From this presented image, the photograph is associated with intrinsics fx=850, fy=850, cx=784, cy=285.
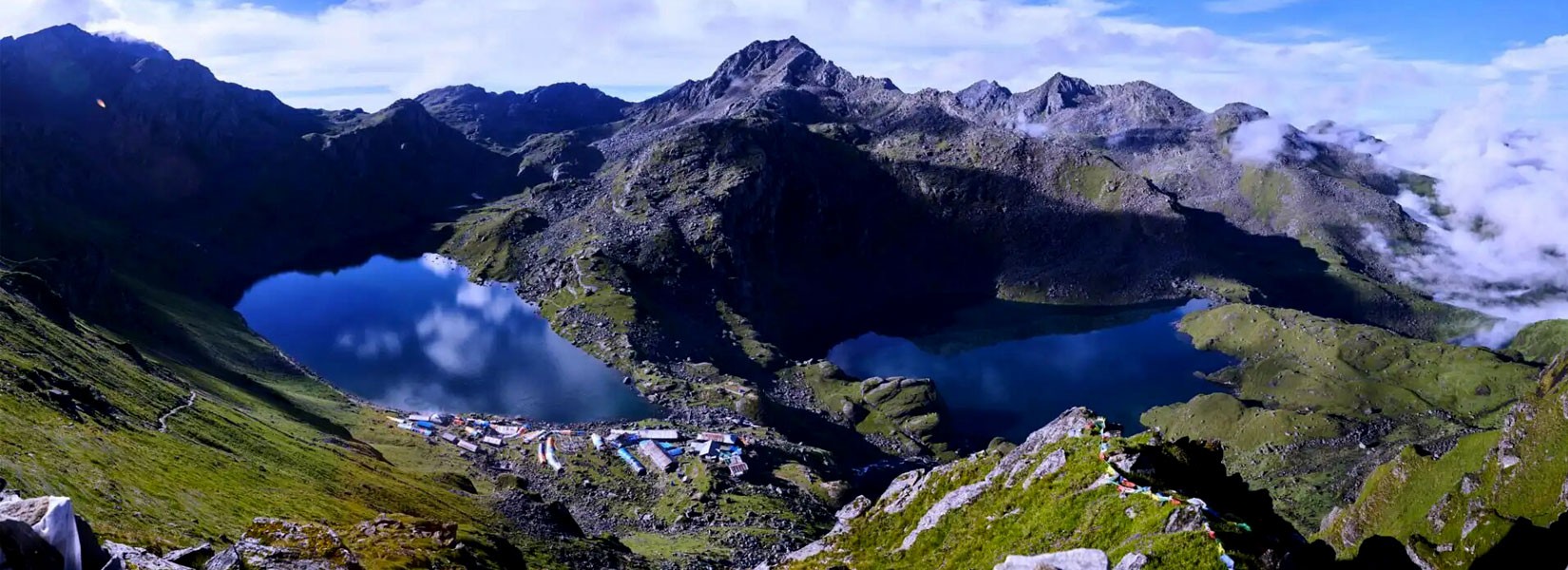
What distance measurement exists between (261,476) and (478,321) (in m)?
132

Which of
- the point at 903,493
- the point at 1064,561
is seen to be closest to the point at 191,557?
the point at 1064,561

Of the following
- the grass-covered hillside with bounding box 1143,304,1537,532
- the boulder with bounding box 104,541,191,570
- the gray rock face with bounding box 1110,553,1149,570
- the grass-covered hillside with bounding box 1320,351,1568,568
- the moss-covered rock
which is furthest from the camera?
the grass-covered hillside with bounding box 1143,304,1537,532

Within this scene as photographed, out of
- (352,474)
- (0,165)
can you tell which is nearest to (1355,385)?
(352,474)

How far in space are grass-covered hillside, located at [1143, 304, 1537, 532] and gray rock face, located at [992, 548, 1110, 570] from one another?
107472 mm

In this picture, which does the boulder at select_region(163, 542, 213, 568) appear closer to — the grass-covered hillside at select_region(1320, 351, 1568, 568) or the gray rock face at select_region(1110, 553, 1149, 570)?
the gray rock face at select_region(1110, 553, 1149, 570)

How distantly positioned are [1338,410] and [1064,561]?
170 metres

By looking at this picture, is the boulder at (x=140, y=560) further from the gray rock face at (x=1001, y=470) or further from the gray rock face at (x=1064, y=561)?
the gray rock face at (x=1001, y=470)

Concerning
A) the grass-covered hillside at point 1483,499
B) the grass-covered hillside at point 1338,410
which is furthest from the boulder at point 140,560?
the grass-covered hillside at point 1338,410

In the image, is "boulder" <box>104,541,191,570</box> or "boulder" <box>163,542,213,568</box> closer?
"boulder" <box>104,541,191,570</box>

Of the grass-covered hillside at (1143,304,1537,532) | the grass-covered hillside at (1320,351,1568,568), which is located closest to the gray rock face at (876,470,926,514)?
the grass-covered hillside at (1320,351,1568,568)

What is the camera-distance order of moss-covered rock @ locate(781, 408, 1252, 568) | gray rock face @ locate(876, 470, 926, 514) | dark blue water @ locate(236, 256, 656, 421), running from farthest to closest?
dark blue water @ locate(236, 256, 656, 421) → gray rock face @ locate(876, 470, 926, 514) → moss-covered rock @ locate(781, 408, 1252, 568)

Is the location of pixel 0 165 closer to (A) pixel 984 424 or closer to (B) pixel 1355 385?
(A) pixel 984 424

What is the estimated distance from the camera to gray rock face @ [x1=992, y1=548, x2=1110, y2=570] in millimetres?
25062

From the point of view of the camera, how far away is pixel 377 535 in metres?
A: 47.2
